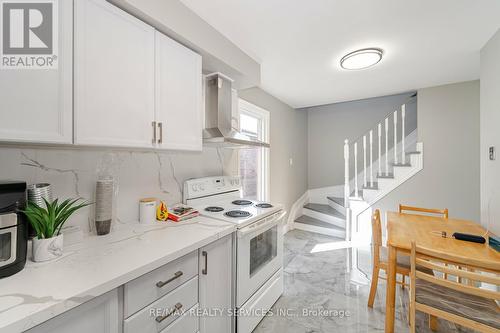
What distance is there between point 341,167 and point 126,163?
13.6ft

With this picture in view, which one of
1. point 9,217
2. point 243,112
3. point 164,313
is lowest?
point 164,313

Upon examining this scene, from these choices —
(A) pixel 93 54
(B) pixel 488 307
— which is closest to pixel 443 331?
(B) pixel 488 307

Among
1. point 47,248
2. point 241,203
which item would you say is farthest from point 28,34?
point 241,203

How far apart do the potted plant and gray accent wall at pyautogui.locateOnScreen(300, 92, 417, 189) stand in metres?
4.48

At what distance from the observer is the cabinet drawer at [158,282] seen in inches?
32.8

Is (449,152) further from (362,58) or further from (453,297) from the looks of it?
(453,297)

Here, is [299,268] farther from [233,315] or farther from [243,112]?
[243,112]

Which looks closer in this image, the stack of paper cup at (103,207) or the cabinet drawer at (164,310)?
the cabinet drawer at (164,310)

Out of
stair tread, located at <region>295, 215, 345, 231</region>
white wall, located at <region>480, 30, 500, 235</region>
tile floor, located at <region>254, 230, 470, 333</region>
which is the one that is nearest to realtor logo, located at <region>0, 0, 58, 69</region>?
tile floor, located at <region>254, 230, 470, 333</region>

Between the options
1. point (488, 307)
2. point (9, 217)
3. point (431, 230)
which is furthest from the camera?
point (431, 230)

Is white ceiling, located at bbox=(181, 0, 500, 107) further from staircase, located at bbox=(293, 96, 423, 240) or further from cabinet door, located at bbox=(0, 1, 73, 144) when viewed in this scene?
staircase, located at bbox=(293, 96, 423, 240)

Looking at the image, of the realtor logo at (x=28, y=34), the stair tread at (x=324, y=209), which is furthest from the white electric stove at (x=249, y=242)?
the stair tread at (x=324, y=209)

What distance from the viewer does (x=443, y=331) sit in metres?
1.53

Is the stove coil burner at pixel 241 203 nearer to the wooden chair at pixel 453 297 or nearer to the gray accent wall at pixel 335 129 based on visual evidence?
the wooden chair at pixel 453 297
